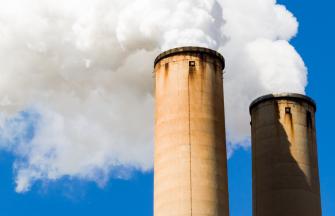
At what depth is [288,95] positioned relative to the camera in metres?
37.8

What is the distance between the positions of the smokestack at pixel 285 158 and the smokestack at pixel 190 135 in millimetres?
7085

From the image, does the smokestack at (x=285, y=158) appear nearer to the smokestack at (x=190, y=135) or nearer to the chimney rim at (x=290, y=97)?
the chimney rim at (x=290, y=97)

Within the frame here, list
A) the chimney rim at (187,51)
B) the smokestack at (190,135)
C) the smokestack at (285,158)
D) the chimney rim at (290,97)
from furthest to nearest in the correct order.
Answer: the chimney rim at (290,97), the smokestack at (285,158), the chimney rim at (187,51), the smokestack at (190,135)

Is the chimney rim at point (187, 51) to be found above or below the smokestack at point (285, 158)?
above

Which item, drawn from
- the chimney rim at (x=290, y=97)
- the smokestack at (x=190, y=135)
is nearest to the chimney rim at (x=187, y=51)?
the smokestack at (x=190, y=135)

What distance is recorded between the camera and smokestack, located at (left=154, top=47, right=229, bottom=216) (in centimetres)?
2891

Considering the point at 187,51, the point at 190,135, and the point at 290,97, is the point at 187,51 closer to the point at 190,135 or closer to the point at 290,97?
the point at 190,135

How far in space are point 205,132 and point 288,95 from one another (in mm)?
9428

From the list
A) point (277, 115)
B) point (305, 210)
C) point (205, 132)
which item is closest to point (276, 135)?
point (277, 115)

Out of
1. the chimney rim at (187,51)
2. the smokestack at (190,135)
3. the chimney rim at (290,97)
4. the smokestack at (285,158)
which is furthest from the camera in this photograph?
the chimney rim at (290,97)

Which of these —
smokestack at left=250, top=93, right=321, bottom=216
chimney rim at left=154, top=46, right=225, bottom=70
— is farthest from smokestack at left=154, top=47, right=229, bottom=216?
smokestack at left=250, top=93, right=321, bottom=216

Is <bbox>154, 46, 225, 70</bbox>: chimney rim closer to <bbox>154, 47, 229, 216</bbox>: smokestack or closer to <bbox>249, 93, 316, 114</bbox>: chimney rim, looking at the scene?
<bbox>154, 47, 229, 216</bbox>: smokestack

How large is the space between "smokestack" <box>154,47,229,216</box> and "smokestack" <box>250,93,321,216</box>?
23.2 ft

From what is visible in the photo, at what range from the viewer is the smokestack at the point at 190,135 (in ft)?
94.8
